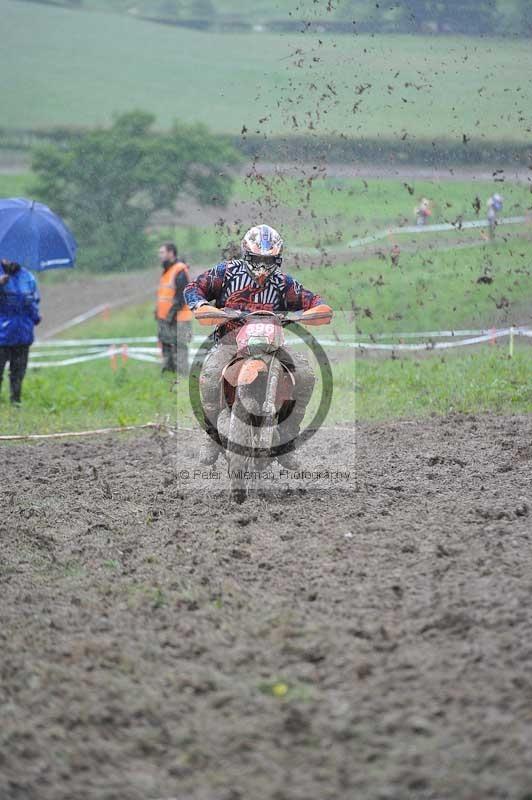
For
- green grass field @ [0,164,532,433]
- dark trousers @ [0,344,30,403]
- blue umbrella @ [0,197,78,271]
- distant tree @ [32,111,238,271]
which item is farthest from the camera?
distant tree @ [32,111,238,271]

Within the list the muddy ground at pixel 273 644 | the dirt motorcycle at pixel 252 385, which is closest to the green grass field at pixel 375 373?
the dirt motorcycle at pixel 252 385

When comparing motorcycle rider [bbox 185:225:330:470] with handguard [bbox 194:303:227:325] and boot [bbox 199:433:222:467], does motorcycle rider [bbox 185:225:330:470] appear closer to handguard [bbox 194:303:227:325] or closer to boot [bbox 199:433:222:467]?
boot [bbox 199:433:222:467]

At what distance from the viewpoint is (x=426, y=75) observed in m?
14.2

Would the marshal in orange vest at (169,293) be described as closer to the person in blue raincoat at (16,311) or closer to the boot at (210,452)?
the person in blue raincoat at (16,311)

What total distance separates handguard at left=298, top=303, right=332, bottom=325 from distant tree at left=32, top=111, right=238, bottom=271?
27.7m

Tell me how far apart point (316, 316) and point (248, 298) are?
64cm

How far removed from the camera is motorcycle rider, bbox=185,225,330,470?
8.64 m

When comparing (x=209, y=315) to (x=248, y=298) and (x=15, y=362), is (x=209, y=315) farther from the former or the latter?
(x=15, y=362)

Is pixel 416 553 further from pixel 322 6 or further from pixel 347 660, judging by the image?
pixel 322 6

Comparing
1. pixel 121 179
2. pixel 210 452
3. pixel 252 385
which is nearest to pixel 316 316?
pixel 252 385

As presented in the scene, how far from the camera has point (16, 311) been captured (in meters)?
14.8

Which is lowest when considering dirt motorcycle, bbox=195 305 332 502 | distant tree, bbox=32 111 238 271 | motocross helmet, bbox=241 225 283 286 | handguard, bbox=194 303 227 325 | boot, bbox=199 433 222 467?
boot, bbox=199 433 222 467

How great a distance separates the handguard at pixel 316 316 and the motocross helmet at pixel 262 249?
0.48 m

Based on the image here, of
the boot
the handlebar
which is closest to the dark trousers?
the boot
